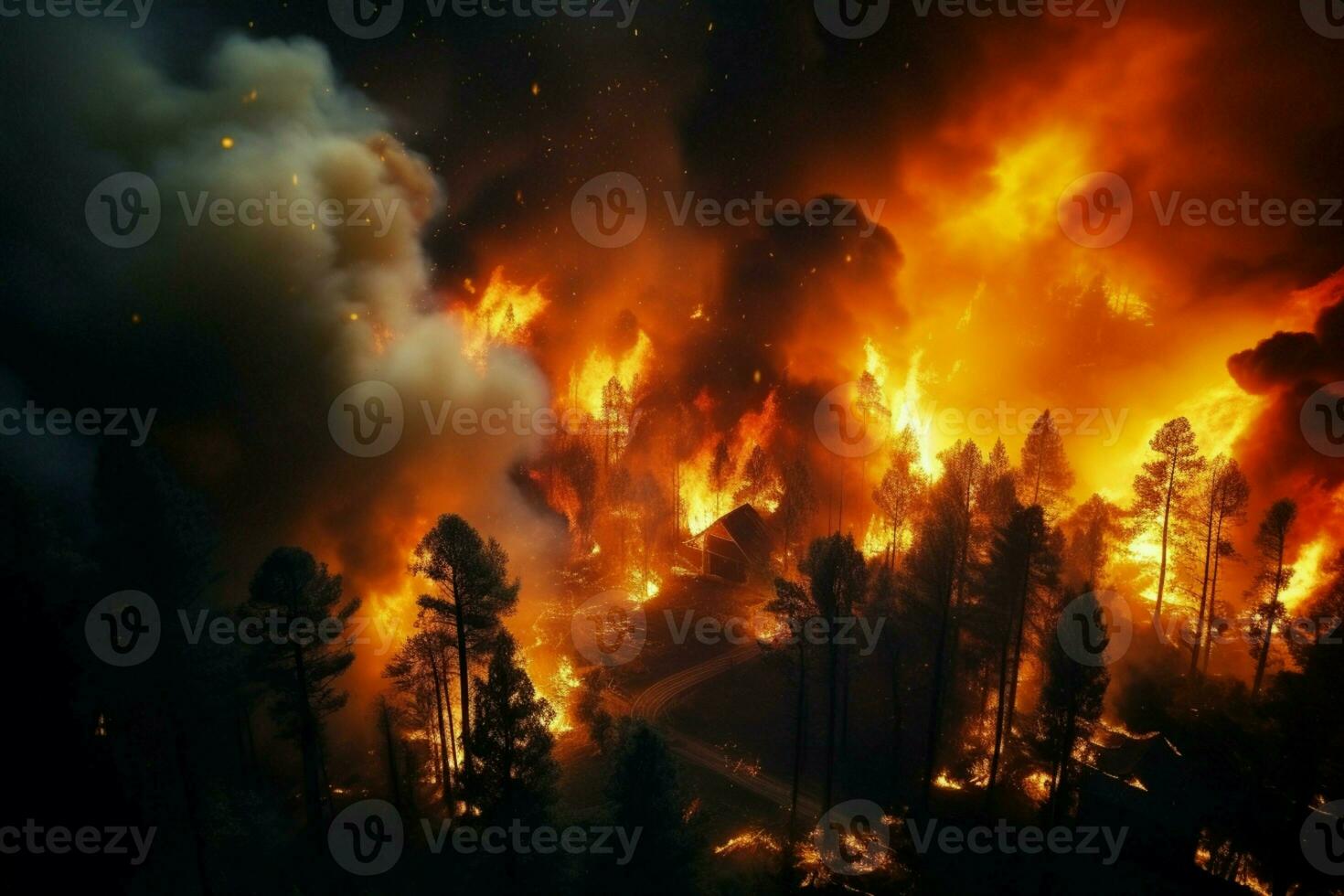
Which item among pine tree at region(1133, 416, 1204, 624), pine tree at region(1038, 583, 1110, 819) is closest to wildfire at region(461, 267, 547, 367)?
pine tree at region(1133, 416, 1204, 624)

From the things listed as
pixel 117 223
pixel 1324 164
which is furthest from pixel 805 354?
pixel 117 223

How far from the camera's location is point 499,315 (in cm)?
7294

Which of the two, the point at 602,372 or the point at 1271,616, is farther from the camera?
the point at 602,372

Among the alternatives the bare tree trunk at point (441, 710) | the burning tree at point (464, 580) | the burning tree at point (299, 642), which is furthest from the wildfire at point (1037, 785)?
the burning tree at point (299, 642)

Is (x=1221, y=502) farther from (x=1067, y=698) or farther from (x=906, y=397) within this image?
(x=906, y=397)

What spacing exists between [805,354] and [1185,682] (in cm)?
4499

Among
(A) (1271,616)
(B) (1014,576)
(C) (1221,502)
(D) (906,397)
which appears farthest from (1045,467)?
(D) (906,397)

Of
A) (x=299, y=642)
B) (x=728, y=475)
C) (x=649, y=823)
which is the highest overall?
(x=728, y=475)

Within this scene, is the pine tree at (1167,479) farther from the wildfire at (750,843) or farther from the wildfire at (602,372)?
the wildfire at (602,372)

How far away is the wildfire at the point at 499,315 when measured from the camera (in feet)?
224

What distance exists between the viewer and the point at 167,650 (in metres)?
22.3

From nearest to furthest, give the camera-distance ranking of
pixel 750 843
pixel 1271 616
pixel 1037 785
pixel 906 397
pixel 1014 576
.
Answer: pixel 750 843
pixel 1014 576
pixel 1271 616
pixel 1037 785
pixel 906 397

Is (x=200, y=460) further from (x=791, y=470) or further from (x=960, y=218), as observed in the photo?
(x=960, y=218)

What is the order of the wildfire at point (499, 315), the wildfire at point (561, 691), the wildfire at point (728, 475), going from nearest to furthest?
1. the wildfire at point (561, 691)
2. the wildfire at point (728, 475)
3. the wildfire at point (499, 315)
